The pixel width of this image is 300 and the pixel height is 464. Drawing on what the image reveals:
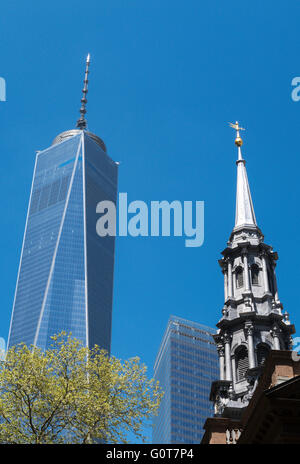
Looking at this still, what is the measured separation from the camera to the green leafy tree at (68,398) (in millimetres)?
27359

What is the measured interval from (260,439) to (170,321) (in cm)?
16483

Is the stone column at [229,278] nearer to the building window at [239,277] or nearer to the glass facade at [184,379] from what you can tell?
the building window at [239,277]

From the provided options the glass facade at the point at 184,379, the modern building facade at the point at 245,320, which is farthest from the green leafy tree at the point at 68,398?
the glass facade at the point at 184,379

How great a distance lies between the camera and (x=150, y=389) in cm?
3062

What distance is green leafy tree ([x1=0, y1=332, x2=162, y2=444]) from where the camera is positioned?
2736 centimetres

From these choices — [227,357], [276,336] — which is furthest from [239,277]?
[227,357]

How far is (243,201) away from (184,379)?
111 meters

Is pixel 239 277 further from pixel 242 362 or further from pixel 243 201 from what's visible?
pixel 243 201

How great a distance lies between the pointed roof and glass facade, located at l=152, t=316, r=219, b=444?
9542 centimetres

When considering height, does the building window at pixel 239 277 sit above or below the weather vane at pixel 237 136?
below

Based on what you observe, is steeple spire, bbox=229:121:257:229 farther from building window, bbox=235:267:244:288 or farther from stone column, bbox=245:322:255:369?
stone column, bbox=245:322:255:369

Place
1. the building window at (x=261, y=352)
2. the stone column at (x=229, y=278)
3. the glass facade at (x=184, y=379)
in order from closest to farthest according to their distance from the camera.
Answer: the building window at (x=261, y=352) < the stone column at (x=229, y=278) < the glass facade at (x=184, y=379)

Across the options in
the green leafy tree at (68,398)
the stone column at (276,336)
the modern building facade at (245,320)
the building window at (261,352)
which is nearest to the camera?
the green leafy tree at (68,398)

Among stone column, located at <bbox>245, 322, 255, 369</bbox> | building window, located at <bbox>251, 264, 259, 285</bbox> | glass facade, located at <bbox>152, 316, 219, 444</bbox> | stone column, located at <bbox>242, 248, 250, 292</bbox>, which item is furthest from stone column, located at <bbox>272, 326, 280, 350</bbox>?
glass facade, located at <bbox>152, 316, 219, 444</bbox>
